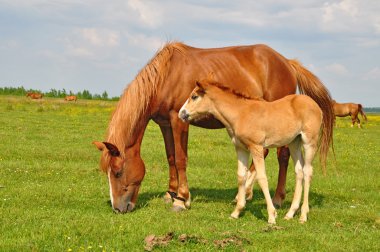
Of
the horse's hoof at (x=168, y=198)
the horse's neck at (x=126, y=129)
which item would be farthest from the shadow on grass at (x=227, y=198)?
the horse's neck at (x=126, y=129)

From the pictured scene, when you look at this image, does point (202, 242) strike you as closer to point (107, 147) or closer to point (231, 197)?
point (107, 147)

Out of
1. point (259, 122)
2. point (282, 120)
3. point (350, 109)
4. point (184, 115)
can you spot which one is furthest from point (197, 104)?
point (350, 109)

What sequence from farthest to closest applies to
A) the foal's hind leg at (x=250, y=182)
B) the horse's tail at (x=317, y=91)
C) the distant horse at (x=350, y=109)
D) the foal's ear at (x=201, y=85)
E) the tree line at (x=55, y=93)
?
the tree line at (x=55, y=93), the distant horse at (x=350, y=109), the horse's tail at (x=317, y=91), the foal's hind leg at (x=250, y=182), the foal's ear at (x=201, y=85)

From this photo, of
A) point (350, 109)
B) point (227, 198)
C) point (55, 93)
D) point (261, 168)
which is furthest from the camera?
point (55, 93)

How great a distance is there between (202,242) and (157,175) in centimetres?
641

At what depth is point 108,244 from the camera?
5.70m

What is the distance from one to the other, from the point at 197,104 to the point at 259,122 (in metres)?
1.02

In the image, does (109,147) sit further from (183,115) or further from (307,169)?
(307,169)

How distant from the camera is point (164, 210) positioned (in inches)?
320

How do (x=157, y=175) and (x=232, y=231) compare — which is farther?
(x=157, y=175)

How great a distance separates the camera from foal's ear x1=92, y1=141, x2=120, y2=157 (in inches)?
295

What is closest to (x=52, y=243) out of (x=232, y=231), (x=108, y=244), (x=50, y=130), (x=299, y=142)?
(x=108, y=244)

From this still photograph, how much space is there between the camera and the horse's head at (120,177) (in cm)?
766

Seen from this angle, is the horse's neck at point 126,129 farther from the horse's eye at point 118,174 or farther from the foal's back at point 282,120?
the foal's back at point 282,120
